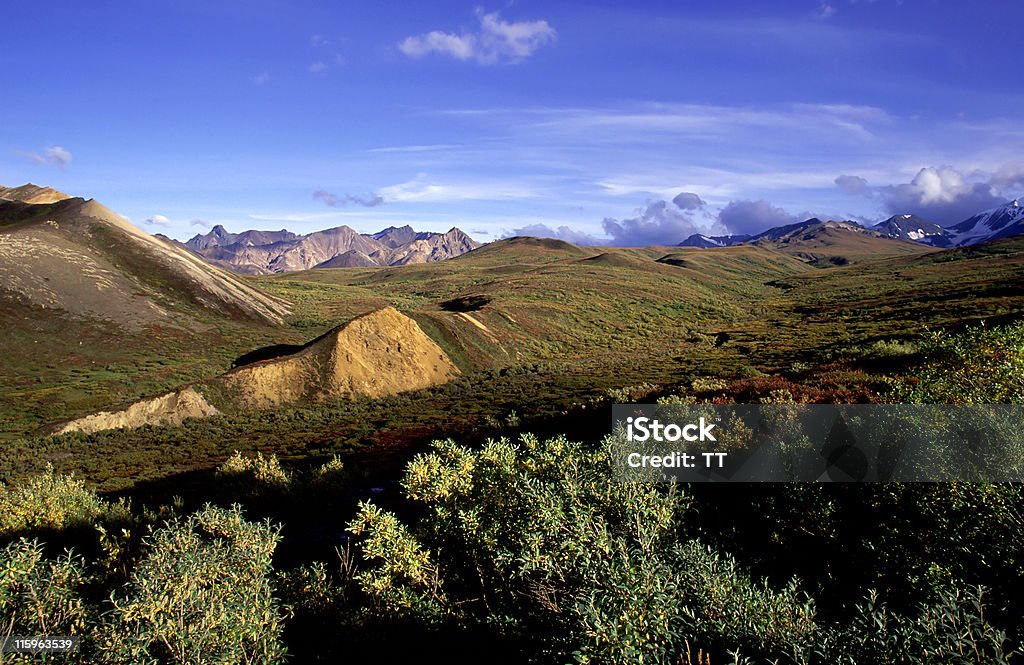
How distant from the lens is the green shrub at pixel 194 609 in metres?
7.53

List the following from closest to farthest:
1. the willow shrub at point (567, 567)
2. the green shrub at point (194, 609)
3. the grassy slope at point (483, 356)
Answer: the willow shrub at point (567, 567) < the green shrub at point (194, 609) < the grassy slope at point (483, 356)

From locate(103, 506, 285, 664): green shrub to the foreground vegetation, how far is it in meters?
0.04

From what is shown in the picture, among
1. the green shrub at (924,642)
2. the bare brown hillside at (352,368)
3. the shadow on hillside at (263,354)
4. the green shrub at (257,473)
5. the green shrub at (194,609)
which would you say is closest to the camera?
the green shrub at (924,642)

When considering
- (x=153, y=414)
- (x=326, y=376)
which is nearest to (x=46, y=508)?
(x=153, y=414)

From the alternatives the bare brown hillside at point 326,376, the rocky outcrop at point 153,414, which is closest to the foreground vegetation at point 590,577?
the rocky outcrop at point 153,414

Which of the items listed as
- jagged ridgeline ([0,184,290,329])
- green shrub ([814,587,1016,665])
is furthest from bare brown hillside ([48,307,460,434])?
green shrub ([814,587,1016,665])

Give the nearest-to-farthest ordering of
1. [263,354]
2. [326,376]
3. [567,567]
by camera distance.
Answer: [567,567]
[326,376]
[263,354]

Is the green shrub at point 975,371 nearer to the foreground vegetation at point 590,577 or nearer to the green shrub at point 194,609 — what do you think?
the foreground vegetation at point 590,577

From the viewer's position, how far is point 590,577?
798 centimetres

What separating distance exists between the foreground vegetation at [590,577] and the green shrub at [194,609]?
1.7 inches

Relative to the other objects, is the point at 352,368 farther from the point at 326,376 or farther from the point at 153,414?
the point at 153,414

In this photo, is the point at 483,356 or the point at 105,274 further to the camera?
the point at 105,274

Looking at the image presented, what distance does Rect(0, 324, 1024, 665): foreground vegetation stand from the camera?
276 inches

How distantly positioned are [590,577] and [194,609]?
632 centimetres
